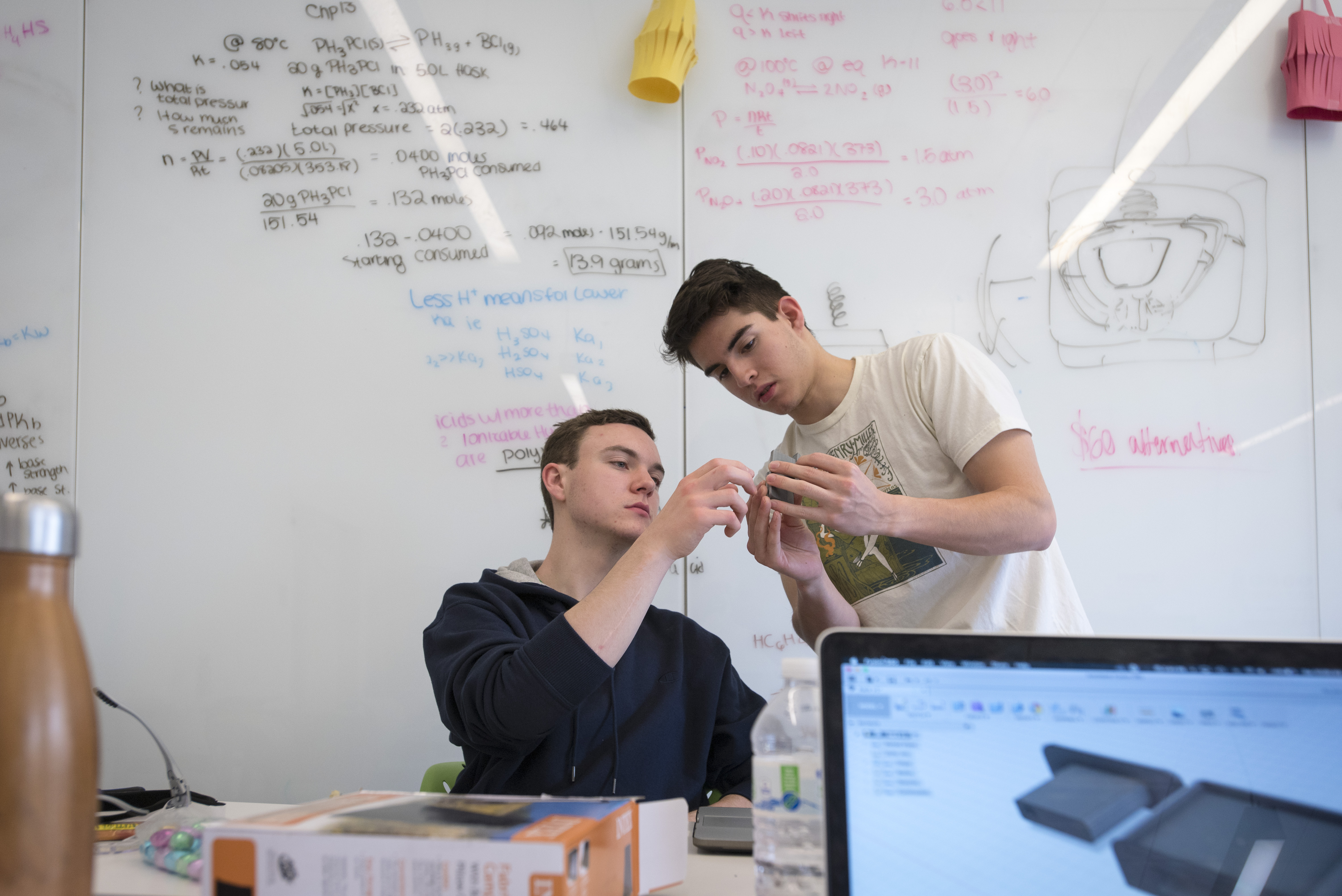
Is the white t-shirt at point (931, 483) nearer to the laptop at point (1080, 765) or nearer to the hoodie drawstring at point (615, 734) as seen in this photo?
the hoodie drawstring at point (615, 734)

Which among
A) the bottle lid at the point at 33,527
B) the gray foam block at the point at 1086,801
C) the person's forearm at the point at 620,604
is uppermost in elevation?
the bottle lid at the point at 33,527

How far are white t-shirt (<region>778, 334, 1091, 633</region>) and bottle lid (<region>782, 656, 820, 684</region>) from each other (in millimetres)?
716

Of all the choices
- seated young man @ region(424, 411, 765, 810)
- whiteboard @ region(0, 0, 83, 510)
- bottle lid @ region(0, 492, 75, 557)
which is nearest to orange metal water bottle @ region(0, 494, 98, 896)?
bottle lid @ region(0, 492, 75, 557)

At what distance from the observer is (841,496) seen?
1.18 meters

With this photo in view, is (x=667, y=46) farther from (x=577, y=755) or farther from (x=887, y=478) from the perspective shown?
(x=577, y=755)

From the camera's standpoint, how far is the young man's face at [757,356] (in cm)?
152

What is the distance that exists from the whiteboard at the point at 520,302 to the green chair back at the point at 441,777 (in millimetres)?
467

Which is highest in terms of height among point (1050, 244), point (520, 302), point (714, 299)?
point (1050, 244)

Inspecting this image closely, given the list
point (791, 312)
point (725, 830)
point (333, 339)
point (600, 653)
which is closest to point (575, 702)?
point (600, 653)

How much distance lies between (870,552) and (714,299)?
0.54 m

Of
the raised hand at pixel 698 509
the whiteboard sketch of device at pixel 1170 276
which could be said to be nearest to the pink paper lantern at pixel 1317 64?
the whiteboard sketch of device at pixel 1170 276

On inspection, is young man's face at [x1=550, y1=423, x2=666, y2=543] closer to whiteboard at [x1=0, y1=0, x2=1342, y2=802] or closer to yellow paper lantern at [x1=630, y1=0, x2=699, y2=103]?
whiteboard at [x1=0, y1=0, x2=1342, y2=802]

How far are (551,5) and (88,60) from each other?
1326mm

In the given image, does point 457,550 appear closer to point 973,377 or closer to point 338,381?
point 338,381
